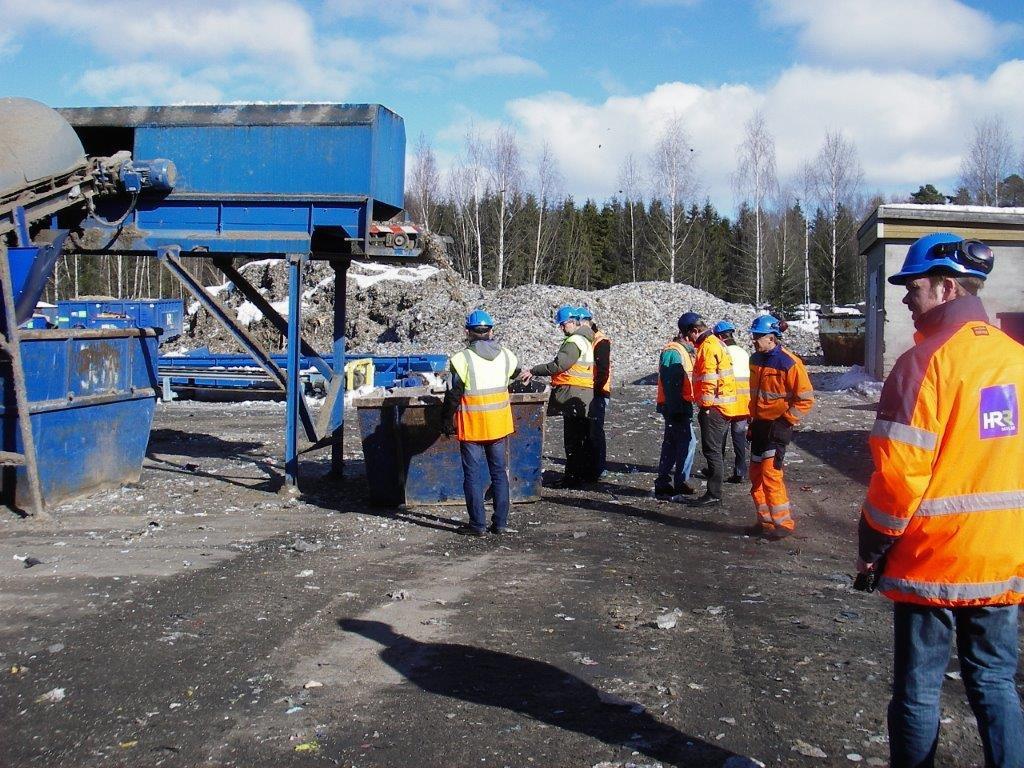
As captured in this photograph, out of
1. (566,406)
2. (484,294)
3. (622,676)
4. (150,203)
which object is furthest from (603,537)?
(484,294)

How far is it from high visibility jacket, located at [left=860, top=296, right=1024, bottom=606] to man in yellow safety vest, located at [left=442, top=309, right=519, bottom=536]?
4960 millimetres

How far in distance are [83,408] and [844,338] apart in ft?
65.5

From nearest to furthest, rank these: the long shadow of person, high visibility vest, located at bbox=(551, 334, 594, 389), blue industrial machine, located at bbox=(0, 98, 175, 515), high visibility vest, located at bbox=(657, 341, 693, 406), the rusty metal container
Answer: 1. the long shadow of person
2. blue industrial machine, located at bbox=(0, 98, 175, 515)
3. high visibility vest, located at bbox=(657, 341, 693, 406)
4. high visibility vest, located at bbox=(551, 334, 594, 389)
5. the rusty metal container

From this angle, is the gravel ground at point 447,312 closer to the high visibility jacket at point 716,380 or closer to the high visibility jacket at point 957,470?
the high visibility jacket at point 716,380

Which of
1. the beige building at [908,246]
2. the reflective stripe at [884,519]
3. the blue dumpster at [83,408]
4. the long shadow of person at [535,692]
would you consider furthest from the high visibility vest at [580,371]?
the beige building at [908,246]

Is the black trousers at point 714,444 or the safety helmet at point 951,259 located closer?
the safety helmet at point 951,259

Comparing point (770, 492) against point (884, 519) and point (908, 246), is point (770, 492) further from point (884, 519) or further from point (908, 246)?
point (908, 246)

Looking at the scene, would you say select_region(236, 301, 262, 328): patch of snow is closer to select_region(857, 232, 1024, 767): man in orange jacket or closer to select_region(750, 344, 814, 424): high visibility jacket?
select_region(750, 344, 814, 424): high visibility jacket

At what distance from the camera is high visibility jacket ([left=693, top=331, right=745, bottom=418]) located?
9.08m

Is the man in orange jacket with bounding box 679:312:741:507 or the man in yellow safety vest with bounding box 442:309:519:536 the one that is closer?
the man in yellow safety vest with bounding box 442:309:519:536

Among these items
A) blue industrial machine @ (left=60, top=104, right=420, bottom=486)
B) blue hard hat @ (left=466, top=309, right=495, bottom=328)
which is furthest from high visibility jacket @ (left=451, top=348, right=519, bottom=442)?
blue industrial machine @ (left=60, top=104, right=420, bottom=486)

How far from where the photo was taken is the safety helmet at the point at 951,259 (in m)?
3.09

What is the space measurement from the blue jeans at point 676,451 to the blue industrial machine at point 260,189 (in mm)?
3129

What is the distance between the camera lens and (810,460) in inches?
464
